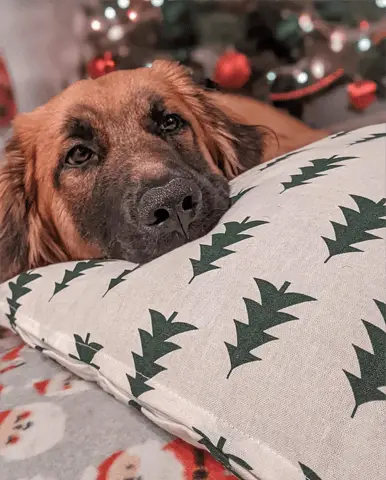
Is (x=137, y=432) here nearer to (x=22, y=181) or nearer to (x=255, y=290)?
(x=255, y=290)

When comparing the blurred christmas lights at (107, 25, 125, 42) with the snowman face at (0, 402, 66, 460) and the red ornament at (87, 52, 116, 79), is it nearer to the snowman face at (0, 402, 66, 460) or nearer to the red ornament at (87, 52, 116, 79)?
the red ornament at (87, 52, 116, 79)

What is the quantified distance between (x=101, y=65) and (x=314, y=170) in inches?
47.5

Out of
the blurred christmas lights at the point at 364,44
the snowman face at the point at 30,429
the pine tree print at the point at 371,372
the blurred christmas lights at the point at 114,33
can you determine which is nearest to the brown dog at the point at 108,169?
the snowman face at the point at 30,429

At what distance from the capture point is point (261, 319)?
23.9 inches

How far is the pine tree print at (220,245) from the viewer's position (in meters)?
0.72

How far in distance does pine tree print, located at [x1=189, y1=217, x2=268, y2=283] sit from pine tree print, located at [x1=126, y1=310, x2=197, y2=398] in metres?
0.08

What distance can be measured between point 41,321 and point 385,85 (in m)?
2.25

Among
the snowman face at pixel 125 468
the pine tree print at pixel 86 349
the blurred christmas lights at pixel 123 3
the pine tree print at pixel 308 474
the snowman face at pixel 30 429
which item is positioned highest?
the blurred christmas lights at pixel 123 3

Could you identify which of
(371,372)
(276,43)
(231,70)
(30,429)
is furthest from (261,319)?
(276,43)

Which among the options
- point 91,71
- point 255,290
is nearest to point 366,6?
point 91,71

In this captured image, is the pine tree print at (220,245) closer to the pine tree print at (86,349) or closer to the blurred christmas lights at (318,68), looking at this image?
the pine tree print at (86,349)

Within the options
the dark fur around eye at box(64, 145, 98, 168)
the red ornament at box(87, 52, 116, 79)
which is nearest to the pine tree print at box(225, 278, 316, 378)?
the dark fur around eye at box(64, 145, 98, 168)

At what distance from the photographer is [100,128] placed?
45.6 inches

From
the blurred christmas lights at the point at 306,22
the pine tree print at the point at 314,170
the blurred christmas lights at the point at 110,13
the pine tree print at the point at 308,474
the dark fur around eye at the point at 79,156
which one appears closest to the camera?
the pine tree print at the point at 308,474
